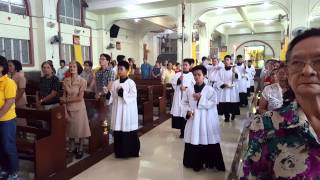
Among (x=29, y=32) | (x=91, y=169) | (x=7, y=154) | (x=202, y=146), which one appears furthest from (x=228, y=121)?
(x=29, y=32)

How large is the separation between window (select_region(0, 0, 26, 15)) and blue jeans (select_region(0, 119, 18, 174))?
7.66 meters

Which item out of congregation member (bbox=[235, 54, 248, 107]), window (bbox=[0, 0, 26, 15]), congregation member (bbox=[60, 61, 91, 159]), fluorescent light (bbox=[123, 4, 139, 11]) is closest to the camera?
congregation member (bbox=[60, 61, 91, 159])

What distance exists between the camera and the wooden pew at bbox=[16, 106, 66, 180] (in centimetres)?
362

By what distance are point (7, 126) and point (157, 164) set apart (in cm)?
218

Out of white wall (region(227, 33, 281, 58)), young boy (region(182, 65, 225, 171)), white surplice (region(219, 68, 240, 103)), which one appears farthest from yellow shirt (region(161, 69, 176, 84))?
white wall (region(227, 33, 281, 58))

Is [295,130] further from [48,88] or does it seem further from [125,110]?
[48,88]

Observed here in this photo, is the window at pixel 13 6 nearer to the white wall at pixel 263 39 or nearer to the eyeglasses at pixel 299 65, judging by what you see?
the eyeglasses at pixel 299 65

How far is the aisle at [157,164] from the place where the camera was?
13.2ft

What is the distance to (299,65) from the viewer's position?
100 cm

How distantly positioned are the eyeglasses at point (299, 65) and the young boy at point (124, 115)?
3.73m

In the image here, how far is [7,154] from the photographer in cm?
352

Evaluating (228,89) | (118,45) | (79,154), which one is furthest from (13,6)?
(228,89)

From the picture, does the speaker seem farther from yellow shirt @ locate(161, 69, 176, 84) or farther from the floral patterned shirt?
the floral patterned shirt

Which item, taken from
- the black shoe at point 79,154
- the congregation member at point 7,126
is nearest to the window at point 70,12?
the black shoe at point 79,154
